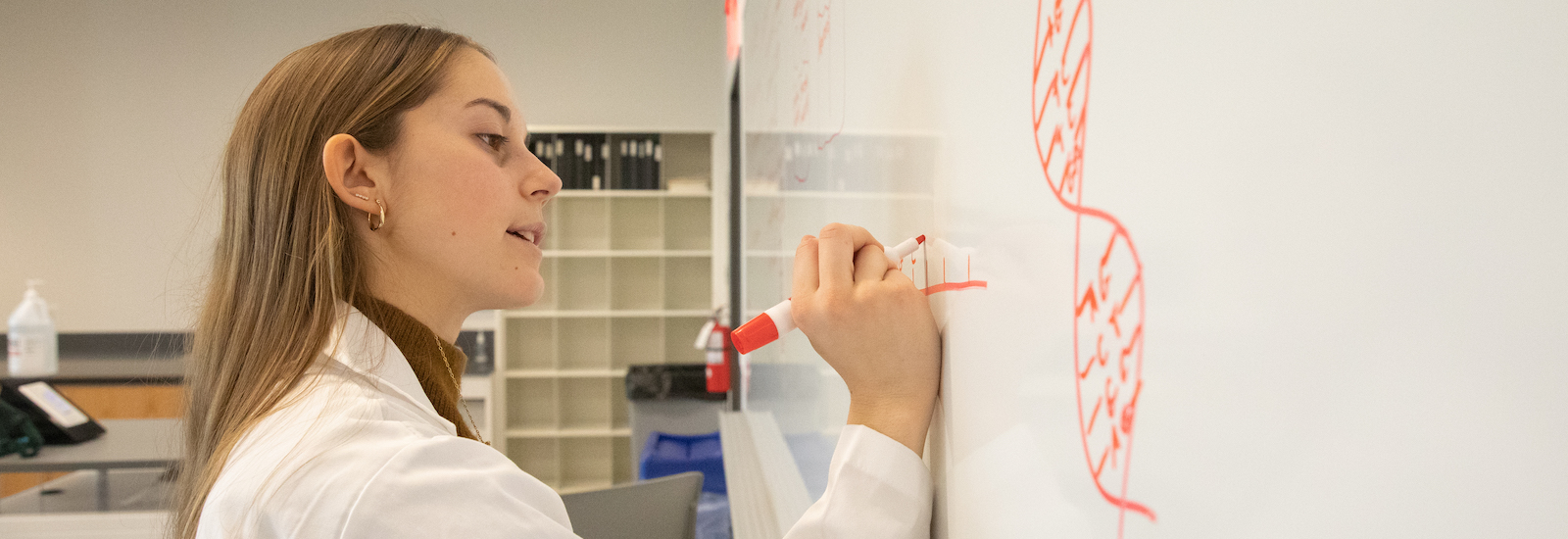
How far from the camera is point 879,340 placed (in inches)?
20.9

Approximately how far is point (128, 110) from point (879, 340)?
5435 mm

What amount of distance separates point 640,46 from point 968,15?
459 centimetres

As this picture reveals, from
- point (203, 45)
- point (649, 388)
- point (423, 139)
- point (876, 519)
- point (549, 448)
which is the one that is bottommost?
point (549, 448)

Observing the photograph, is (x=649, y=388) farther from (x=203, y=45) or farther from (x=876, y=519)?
(x=876, y=519)

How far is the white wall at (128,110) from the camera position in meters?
4.59

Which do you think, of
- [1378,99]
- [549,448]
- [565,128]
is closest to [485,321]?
[549,448]

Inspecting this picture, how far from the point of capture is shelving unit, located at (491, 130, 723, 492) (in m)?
4.46

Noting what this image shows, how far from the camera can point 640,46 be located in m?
4.80

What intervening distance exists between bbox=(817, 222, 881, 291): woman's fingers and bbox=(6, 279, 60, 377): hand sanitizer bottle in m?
3.87

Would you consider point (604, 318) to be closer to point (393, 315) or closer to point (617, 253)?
point (617, 253)

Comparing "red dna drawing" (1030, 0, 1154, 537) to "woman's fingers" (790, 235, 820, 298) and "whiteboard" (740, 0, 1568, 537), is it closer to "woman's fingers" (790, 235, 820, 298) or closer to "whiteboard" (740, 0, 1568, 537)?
"whiteboard" (740, 0, 1568, 537)

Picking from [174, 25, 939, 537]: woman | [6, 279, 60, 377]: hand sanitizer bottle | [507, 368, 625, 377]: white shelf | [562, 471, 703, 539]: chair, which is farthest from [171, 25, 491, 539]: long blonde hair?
[507, 368, 625, 377]: white shelf

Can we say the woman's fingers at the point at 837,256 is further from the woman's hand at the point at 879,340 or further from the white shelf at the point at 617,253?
the white shelf at the point at 617,253

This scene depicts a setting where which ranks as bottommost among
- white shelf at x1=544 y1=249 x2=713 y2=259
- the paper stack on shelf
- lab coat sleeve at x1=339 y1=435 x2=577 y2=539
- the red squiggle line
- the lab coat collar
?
the paper stack on shelf
